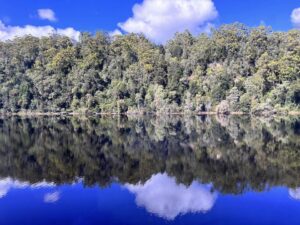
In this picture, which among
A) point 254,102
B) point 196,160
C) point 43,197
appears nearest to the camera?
point 43,197

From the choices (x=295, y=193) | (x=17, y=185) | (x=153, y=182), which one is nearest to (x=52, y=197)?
(x=17, y=185)

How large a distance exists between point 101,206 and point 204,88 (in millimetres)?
69649

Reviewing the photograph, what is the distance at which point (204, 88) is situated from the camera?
278 ft

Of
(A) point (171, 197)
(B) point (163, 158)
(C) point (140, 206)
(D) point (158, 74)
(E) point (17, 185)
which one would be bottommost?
(E) point (17, 185)

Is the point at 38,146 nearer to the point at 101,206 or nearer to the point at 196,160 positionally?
the point at 196,160

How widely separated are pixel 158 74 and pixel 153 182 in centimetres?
7018

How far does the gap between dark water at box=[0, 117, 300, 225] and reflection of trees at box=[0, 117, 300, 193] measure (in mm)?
60

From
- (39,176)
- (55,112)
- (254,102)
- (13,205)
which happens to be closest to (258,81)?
(254,102)

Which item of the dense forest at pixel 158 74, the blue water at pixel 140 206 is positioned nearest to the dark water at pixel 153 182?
the blue water at pixel 140 206

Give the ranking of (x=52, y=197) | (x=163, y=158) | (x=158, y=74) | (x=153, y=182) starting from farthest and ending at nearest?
(x=158, y=74)
(x=163, y=158)
(x=153, y=182)
(x=52, y=197)

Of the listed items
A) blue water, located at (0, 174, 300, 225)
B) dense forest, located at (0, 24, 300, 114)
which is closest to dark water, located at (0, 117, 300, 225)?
blue water, located at (0, 174, 300, 225)

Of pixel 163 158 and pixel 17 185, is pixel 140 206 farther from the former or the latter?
pixel 163 158

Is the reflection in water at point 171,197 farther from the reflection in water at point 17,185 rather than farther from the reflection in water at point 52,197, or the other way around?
the reflection in water at point 17,185

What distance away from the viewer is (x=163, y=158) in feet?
89.7
